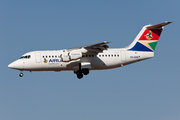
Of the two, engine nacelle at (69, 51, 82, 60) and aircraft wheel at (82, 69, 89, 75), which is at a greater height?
engine nacelle at (69, 51, 82, 60)

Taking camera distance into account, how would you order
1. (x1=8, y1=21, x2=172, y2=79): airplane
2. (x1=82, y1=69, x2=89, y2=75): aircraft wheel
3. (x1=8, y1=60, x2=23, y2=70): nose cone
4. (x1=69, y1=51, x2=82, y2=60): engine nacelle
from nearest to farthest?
(x1=69, y1=51, x2=82, y2=60): engine nacelle, (x1=8, y1=21, x2=172, y2=79): airplane, (x1=8, y1=60, x2=23, y2=70): nose cone, (x1=82, y1=69, x2=89, y2=75): aircraft wheel

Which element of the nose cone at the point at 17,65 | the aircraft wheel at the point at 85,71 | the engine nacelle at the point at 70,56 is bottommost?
the aircraft wheel at the point at 85,71

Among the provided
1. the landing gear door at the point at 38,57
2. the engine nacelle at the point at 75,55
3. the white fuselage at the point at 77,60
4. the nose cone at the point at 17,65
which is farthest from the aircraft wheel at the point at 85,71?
the nose cone at the point at 17,65

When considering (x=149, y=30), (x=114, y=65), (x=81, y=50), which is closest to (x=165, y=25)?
(x=149, y=30)

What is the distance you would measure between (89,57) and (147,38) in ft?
19.7

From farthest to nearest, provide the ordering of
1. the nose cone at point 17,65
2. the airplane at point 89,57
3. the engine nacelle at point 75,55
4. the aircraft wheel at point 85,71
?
1. the aircraft wheel at point 85,71
2. the nose cone at point 17,65
3. the airplane at point 89,57
4. the engine nacelle at point 75,55

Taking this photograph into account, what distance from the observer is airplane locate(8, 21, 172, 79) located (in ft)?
85.8

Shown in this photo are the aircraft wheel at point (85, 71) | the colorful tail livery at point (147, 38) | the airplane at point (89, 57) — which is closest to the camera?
the airplane at point (89, 57)

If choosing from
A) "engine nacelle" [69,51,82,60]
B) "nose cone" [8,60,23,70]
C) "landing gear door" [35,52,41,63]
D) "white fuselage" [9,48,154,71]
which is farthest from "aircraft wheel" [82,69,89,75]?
"nose cone" [8,60,23,70]

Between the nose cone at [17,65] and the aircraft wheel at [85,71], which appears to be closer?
the nose cone at [17,65]

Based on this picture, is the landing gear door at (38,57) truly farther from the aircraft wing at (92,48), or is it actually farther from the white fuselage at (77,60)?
the aircraft wing at (92,48)

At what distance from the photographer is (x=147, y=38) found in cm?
2878

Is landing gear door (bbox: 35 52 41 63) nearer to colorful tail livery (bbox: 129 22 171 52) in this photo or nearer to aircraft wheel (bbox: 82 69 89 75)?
aircraft wheel (bbox: 82 69 89 75)

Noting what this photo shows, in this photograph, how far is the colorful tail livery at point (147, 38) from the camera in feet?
93.1
